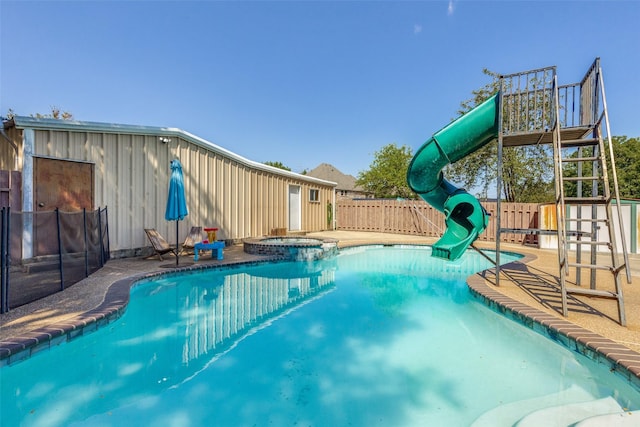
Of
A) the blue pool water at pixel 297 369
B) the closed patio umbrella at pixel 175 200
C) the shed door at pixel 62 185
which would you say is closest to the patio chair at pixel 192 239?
the closed patio umbrella at pixel 175 200

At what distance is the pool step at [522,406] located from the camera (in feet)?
8.21

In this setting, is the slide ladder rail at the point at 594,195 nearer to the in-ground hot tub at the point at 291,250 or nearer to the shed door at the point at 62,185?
the in-ground hot tub at the point at 291,250

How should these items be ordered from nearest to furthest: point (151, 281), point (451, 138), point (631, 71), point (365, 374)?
point (365, 374) < point (451, 138) < point (151, 281) < point (631, 71)

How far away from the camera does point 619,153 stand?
31578 mm

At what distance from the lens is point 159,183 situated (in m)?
9.12

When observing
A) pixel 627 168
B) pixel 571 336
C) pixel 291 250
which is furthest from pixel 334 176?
pixel 571 336

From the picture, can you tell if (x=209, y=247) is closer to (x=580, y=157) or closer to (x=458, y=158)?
(x=458, y=158)

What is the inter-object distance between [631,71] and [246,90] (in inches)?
696

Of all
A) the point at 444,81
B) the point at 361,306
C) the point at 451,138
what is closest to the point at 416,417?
the point at 361,306

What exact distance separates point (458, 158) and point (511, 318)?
8.61 ft

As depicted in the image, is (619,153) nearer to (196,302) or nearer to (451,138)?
(451,138)

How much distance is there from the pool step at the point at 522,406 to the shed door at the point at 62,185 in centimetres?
897

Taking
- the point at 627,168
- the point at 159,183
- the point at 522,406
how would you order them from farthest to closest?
the point at 627,168 → the point at 159,183 → the point at 522,406

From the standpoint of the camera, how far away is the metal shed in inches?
274
